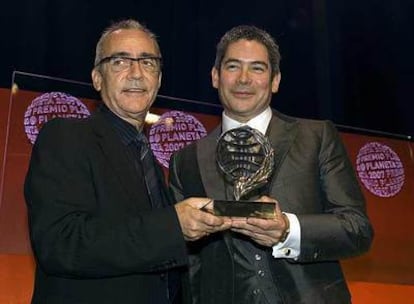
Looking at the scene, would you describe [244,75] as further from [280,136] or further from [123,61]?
[123,61]

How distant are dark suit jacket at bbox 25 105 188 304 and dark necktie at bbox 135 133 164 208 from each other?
7cm

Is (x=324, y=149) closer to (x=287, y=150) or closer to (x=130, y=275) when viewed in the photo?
(x=287, y=150)

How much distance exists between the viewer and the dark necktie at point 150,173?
1368 millimetres

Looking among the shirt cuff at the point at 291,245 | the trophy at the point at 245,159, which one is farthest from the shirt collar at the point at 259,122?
the shirt cuff at the point at 291,245

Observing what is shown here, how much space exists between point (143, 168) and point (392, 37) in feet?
10.1

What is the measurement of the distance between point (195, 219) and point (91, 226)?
0.20 m

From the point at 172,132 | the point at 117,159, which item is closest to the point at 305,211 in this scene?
the point at 117,159

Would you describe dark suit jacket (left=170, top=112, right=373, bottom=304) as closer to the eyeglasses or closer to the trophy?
the trophy

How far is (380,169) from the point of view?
3.11 metres

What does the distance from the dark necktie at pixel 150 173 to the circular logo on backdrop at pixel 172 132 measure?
4.06 feet

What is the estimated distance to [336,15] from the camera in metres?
3.98

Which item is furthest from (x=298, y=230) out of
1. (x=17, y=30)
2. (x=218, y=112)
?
(x=17, y=30)

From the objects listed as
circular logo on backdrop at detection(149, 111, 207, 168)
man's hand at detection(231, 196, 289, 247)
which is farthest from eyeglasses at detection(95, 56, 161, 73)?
circular logo on backdrop at detection(149, 111, 207, 168)

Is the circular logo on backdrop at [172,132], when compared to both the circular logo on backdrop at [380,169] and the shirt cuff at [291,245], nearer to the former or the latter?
the circular logo on backdrop at [380,169]
